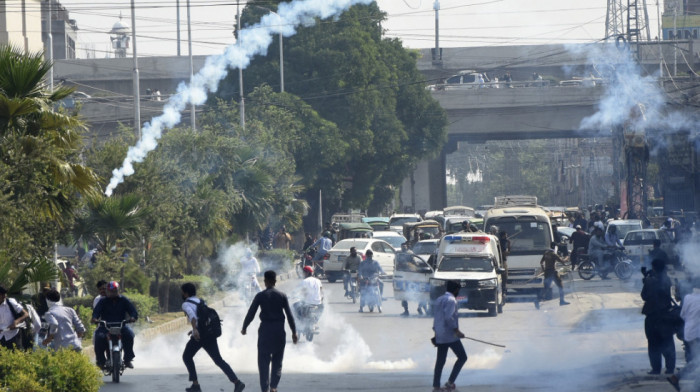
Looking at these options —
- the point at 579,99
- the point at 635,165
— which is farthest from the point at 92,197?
the point at 579,99

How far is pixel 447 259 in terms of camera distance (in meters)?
25.4

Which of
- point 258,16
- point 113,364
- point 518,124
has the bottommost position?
point 113,364

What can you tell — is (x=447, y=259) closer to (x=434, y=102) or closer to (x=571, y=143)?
(x=434, y=102)

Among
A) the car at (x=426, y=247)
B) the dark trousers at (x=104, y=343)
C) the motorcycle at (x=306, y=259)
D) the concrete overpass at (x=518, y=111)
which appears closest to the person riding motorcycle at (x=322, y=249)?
the motorcycle at (x=306, y=259)

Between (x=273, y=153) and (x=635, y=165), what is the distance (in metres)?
13.9

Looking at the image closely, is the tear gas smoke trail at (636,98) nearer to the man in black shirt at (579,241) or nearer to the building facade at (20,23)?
the man in black shirt at (579,241)

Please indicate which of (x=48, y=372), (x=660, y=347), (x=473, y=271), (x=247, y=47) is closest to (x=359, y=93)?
(x=247, y=47)

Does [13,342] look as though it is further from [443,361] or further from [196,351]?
[443,361]

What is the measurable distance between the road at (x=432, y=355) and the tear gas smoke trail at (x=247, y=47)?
1072 cm

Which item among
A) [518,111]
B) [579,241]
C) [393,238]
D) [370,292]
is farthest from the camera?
[518,111]

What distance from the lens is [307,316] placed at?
19188 millimetres

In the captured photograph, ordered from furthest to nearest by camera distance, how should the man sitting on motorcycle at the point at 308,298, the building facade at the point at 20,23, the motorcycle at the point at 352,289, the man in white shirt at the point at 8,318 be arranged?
1. the building facade at the point at 20,23
2. the motorcycle at the point at 352,289
3. the man sitting on motorcycle at the point at 308,298
4. the man in white shirt at the point at 8,318

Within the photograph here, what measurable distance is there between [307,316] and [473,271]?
21.9 ft

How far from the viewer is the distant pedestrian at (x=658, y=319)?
13.9 metres
